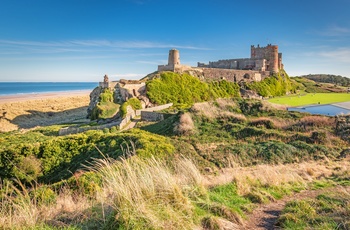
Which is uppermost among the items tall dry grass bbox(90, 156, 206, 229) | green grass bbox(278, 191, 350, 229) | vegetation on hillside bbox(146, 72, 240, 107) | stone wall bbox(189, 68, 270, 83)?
stone wall bbox(189, 68, 270, 83)

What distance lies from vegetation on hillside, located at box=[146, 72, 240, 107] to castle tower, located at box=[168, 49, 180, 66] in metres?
2.97

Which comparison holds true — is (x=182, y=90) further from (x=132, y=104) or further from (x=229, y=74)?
(x=229, y=74)

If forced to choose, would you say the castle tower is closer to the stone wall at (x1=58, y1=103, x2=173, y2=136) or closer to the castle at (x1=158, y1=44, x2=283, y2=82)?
the castle at (x1=158, y1=44, x2=283, y2=82)

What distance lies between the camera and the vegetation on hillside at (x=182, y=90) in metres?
36.2

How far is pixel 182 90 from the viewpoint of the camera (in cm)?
3922

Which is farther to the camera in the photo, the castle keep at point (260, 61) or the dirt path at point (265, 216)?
the castle keep at point (260, 61)

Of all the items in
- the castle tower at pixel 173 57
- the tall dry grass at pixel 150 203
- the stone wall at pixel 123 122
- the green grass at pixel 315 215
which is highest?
the castle tower at pixel 173 57

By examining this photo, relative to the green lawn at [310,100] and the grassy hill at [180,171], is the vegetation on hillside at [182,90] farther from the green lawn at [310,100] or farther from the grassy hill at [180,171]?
the green lawn at [310,100]

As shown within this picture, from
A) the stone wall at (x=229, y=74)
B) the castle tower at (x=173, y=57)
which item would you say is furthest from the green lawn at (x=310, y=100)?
the castle tower at (x=173, y=57)

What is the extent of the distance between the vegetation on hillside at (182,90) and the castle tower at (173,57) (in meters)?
2.97

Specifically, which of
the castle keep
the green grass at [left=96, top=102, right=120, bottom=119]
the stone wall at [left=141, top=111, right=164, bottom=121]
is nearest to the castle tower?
the green grass at [left=96, top=102, right=120, bottom=119]

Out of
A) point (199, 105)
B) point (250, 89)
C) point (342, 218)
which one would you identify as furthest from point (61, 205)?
point (250, 89)

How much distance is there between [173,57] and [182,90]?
670 cm

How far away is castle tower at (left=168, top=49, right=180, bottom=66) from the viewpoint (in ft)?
138
